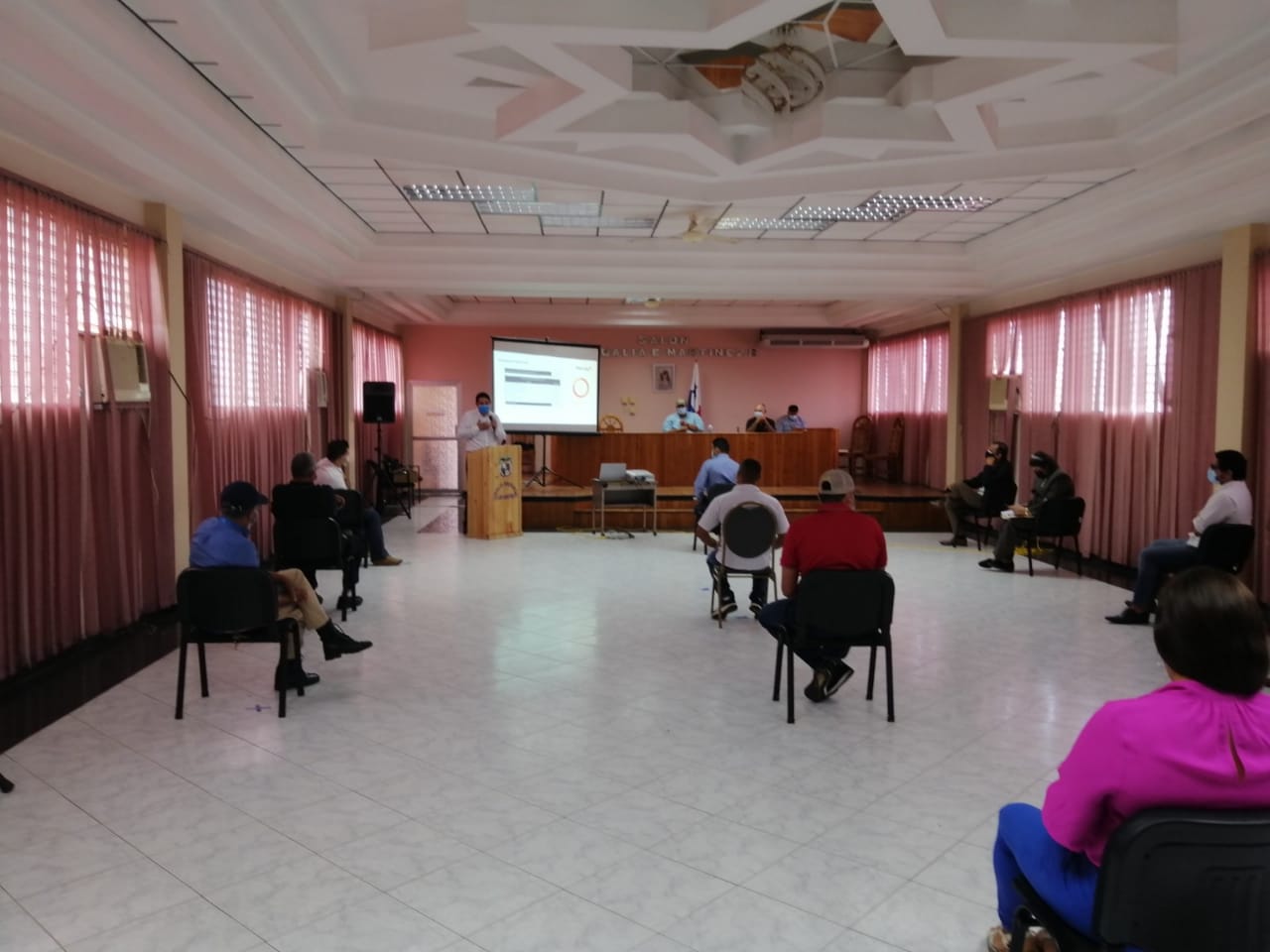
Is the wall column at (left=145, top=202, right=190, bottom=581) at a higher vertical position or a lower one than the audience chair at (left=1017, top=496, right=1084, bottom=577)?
higher

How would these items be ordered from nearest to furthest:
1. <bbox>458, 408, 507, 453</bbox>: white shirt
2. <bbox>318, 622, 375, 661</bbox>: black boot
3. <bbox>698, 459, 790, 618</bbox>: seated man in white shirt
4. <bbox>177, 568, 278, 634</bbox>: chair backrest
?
1. <bbox>177, 568, 278, 634</bbox>: chair backrest
2. <bbox>318, 622, 375, 661</bbox>: black boot
3. <bbox>698, 459, 790, 618</bbox>: seated man in white shirt
4. <bbox>458, 408, 507, 453</bbox>: white shirt

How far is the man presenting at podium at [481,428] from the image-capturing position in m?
10.3

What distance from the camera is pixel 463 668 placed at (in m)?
5.12

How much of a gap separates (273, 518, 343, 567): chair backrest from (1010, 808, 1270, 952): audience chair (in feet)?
16.9

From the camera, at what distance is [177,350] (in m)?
6.53

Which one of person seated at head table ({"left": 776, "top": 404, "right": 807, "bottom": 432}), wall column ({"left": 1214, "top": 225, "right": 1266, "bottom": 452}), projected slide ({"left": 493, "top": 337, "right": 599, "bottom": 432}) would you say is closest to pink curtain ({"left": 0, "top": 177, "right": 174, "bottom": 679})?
projected slide ({"left": 493, "top": 337, "right": 599, "bottom": 432})

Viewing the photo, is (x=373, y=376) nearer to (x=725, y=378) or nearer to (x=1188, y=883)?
(x=725, y=378)

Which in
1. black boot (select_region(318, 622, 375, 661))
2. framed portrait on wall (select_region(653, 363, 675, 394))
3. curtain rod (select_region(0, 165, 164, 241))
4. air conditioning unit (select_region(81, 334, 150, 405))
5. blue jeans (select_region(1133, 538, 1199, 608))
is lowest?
black boot (select_region(318, 622, 375, 661))

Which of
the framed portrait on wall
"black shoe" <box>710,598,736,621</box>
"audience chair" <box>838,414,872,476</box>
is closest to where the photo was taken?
"black shoe" <box>710,598,736,621</box>

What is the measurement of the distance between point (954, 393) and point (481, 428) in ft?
22.0

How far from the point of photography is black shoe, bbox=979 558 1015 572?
8.55 meters

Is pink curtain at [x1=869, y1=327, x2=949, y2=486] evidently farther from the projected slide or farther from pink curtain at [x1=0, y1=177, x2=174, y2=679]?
pink curtain at [x1=0, y1=177, x2=174, y2=679]

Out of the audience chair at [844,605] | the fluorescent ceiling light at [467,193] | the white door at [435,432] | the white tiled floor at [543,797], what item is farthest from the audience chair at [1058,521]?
the white door at [435,432]

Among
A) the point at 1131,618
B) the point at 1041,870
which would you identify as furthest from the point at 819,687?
the point at 1131,618
